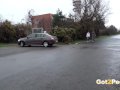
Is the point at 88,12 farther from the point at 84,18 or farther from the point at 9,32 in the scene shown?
the point at 9,32

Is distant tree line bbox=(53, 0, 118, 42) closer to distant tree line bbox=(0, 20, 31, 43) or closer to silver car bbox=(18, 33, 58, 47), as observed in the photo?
distant tree line bbox=(0, 20, 31, 43)

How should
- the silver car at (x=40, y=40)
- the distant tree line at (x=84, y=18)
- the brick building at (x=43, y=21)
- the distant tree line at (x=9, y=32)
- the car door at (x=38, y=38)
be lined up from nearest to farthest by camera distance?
the silver car at (x=40, y=40) → the car door at (x=38, y=38) → the distant tree line at (x=9, y=32) → the distant tree line at (x=84, y=18) → the brick building at (x=43, y=21)

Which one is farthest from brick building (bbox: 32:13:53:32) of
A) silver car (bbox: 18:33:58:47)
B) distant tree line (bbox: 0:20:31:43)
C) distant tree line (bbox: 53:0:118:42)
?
silver car (bbox: 18:33:58:47)

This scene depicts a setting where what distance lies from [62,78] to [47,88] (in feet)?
5.41

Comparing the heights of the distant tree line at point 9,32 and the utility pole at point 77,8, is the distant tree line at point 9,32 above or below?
below

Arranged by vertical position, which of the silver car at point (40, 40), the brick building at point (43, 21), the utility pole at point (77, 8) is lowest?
the silver car at point (40, 40)

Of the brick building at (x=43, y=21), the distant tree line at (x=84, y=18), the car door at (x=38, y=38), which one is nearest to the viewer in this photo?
the car door at (x=38, y=38)

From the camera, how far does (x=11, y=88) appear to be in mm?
7973

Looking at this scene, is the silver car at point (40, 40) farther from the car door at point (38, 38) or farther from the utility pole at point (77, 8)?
the utility pole at point (77, 8)

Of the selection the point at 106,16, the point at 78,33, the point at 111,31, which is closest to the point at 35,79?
the point at 78,33

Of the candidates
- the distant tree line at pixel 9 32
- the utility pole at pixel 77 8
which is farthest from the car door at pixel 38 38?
the utility pole at pixel 77 8

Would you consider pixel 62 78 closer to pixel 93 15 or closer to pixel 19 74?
pixel 19 74

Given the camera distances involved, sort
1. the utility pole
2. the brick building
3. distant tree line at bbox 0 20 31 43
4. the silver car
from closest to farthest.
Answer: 1. the silver car
2. distant tree line at bbox 0 20 31 43
3. the utility pole
4. the brick building

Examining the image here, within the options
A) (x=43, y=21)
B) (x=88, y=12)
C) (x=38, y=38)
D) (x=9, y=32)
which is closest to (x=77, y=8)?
(x=88, y=12)
